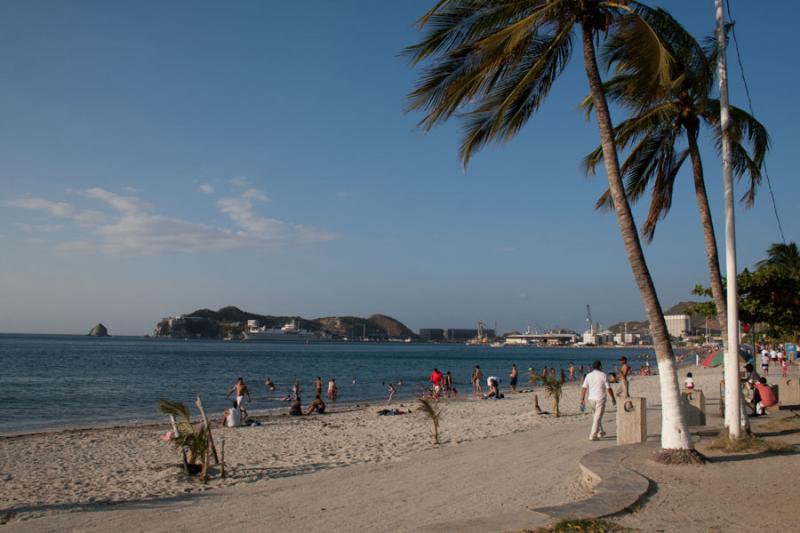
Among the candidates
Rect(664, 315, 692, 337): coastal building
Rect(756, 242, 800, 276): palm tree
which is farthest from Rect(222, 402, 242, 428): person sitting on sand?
Rect(664, 315, 692, 337): coastal building

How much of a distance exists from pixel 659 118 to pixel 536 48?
9.24ft

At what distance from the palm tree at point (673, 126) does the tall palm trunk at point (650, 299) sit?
91cm

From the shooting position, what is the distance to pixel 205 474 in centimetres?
901

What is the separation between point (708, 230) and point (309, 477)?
740 centimetres

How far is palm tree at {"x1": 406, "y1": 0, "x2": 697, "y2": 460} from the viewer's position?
7.62 m

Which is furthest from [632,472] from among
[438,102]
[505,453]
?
[438,102]

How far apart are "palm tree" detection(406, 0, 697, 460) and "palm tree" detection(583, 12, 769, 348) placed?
0.45 metres

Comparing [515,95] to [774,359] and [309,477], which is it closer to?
[309,477]

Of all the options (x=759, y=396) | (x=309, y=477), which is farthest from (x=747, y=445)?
(x=309, y=477)

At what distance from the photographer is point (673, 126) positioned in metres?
10.5

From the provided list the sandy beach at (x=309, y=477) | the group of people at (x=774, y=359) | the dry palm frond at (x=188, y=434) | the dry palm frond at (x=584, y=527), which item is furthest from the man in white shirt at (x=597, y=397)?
the group of people at (x=774, y=359)

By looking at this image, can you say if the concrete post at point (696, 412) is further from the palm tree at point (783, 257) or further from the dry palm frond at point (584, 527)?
the palm tree at point (783, 257)

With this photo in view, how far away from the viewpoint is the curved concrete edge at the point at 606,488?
5195 millimetres

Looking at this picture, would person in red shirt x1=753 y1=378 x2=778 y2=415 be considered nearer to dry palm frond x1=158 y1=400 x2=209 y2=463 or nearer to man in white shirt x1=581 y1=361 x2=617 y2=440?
man in white shirt x1=581 y1=361 x2=617 y2=440
